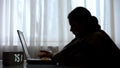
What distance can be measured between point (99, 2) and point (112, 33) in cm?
52

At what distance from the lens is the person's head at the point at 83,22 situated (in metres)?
1.59

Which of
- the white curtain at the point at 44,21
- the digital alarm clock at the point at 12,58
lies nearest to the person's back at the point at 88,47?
the digital alarm clock at the point at 12,58

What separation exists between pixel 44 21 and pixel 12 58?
4.80ft

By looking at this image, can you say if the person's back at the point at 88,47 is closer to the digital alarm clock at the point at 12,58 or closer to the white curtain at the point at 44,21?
the digital alarm clock at the point at 12,58

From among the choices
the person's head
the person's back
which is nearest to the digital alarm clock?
the person's back

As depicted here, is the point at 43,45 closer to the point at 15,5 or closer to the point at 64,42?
the point at 64,42

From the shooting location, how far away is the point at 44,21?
359 cm

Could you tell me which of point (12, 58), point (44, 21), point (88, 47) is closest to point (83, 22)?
point (88, 47)

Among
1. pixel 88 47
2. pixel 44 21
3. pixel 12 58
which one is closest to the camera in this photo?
pixel 88 47

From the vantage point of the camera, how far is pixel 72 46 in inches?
61.7

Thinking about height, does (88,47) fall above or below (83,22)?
below

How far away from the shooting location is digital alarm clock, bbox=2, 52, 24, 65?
2.17 metres

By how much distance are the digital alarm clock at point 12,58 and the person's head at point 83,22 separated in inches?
31.8

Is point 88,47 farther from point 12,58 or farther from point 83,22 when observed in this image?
point 12,58
